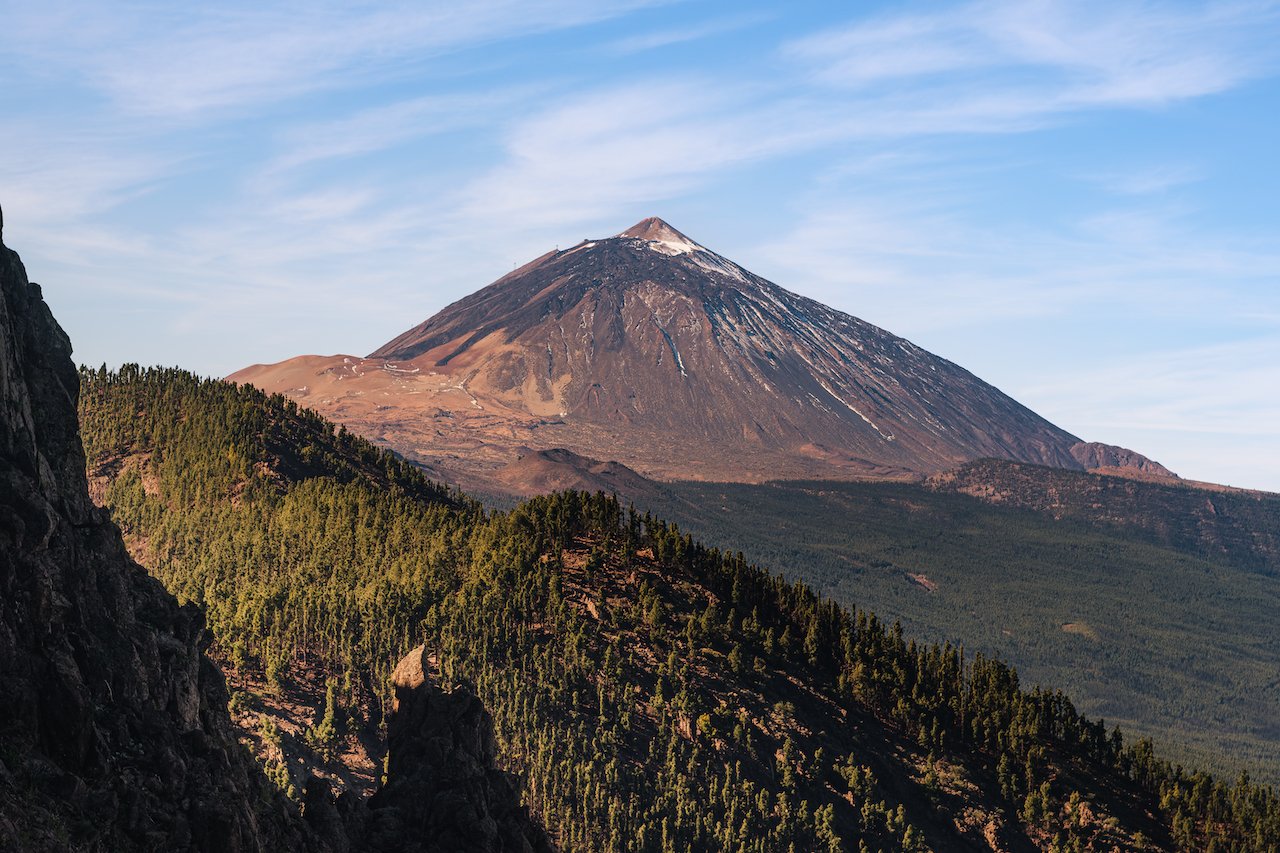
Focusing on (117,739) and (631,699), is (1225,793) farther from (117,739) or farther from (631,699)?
(117,739)

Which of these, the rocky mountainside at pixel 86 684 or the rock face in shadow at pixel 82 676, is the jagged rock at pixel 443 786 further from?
the rock face in shadow at pixel 82 676

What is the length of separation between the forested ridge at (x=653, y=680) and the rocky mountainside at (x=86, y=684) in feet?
187

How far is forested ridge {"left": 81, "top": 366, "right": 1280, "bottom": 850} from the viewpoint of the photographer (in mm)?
147875

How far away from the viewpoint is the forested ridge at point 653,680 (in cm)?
14788

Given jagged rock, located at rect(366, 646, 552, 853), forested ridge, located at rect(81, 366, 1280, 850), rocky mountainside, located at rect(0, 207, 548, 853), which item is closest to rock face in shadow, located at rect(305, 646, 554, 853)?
jagged rock, located at rect(366, 646, 552, 853)

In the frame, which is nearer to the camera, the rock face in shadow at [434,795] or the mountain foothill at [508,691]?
the mountain foothill at [508,691]

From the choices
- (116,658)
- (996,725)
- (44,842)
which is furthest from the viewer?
(996,725)

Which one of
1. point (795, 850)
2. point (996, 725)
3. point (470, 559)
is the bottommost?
point (795, 850)

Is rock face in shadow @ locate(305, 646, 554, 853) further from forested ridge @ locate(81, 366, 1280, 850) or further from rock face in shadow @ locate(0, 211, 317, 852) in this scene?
forested ridge @ locate(81, 366, 1280, 850)

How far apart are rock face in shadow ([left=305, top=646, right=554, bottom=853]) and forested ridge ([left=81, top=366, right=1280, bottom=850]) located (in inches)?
1437

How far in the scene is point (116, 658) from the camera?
67875 millimetres

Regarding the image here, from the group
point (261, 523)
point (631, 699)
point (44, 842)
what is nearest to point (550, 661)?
point (631, 699)

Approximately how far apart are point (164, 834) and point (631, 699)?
9876cm

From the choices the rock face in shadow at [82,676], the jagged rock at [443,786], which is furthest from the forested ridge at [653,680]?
the rock face in shadow at [82,676]
